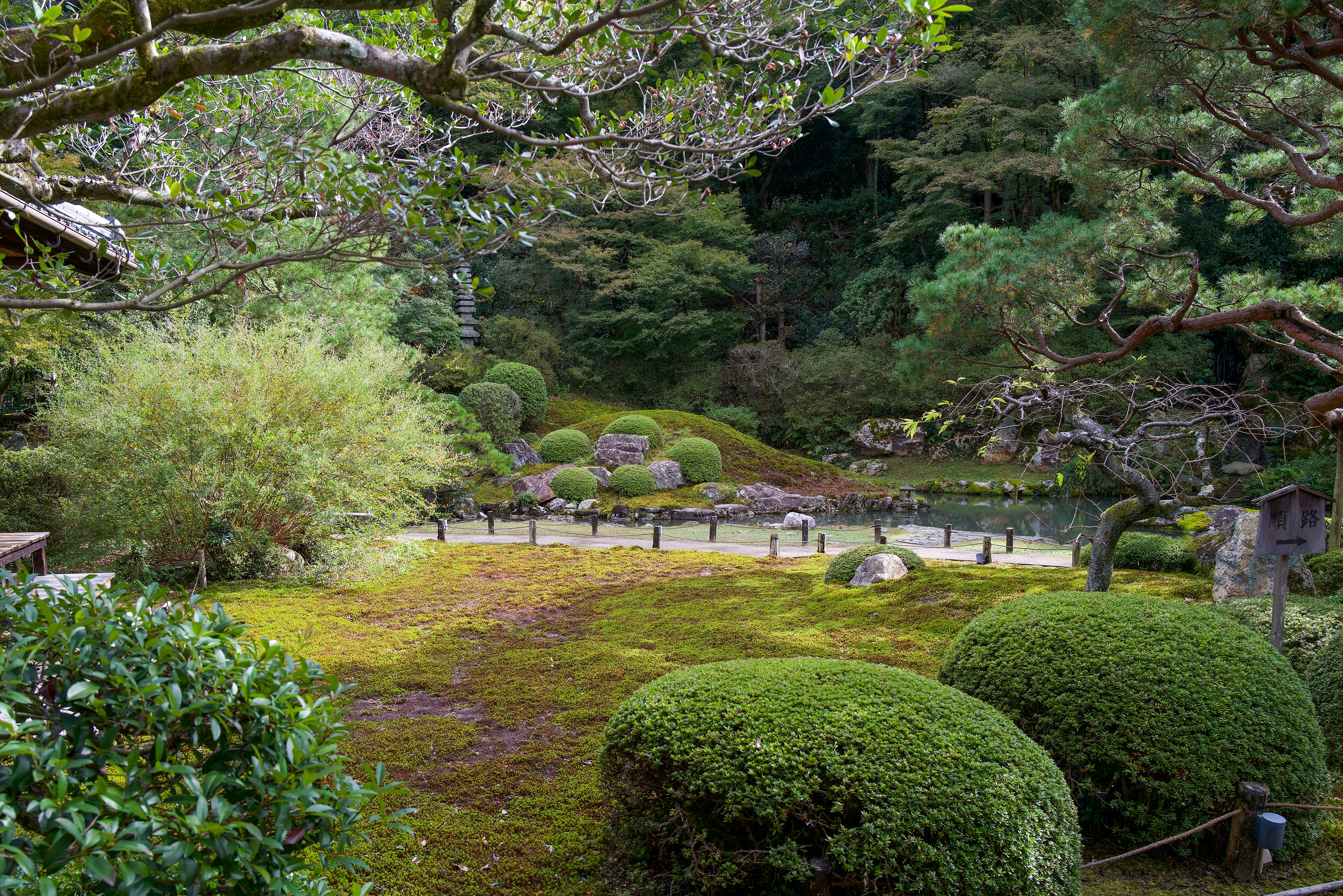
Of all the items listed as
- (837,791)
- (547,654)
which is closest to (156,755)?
(837,791)

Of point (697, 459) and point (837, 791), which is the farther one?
point (697, 459)

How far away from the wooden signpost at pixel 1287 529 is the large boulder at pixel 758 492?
502 inches

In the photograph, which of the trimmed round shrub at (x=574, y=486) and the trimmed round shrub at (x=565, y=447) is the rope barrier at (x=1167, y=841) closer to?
the trimmed round shrub at (x=574, y=486)

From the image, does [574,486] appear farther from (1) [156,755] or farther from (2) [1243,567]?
(1) [156,755]

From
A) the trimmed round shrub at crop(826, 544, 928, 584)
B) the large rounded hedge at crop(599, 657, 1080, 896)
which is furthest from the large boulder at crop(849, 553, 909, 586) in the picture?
the large rounded hedge at crop(599, 657, 1080, 896)

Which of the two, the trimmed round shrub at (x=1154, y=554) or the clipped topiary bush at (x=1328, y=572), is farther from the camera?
the trimmed round shrub at (x=1154, y=554)

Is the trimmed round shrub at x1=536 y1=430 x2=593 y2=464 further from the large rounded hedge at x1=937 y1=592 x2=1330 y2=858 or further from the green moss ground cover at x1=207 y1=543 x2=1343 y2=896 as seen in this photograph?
the large rounded hedge at x1=937 y1=592 x2=1330 y2=858

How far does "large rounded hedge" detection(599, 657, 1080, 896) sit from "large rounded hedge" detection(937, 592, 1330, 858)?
2.27 ft

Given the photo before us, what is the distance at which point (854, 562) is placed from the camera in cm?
773

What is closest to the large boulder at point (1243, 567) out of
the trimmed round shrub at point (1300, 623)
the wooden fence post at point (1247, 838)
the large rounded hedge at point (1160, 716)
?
the trimmed round shrub at point (1300, 623)

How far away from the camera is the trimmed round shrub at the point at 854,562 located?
7.70m

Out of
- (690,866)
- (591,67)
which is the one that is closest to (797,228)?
(591,67)

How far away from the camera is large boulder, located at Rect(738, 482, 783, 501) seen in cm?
1697

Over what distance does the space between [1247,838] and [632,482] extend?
13768 mm
